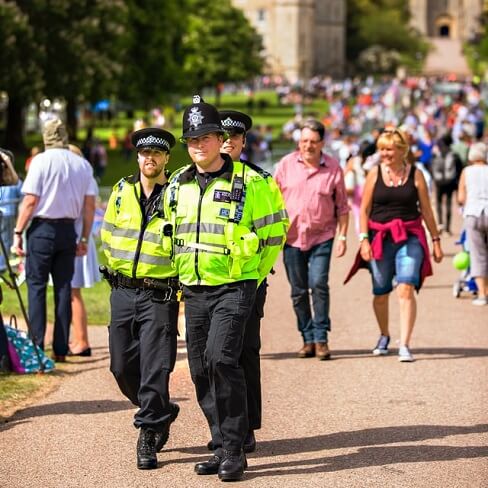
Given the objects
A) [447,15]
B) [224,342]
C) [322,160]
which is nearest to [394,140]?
[322,160]

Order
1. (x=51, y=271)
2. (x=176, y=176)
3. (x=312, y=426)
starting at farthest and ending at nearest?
(x=51, y=271) < (x=312, y=426) < (x=176, y=176)

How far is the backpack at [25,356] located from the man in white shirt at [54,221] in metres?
0.11

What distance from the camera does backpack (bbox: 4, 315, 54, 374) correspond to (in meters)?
11.2

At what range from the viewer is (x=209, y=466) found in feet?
26.3

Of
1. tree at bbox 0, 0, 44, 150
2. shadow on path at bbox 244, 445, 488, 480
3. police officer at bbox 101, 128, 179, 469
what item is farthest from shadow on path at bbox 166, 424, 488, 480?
tree at bbox 0, 0, 44, 150

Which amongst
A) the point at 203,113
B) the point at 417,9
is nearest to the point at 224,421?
the point at 203,113

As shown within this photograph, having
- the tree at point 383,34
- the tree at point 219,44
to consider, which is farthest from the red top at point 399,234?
the tree at point 383,34

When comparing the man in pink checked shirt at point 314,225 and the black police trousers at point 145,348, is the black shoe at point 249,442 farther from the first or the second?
the man in pink checked shirt at point 314,225

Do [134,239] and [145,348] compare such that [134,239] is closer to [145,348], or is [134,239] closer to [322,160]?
[145,348]

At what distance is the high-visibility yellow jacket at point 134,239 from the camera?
8414 mm

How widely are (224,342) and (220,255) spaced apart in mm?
434

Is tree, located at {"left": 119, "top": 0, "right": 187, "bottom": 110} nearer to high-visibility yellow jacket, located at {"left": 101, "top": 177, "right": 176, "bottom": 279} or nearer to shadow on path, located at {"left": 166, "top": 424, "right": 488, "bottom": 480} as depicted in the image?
shadow on path, located at {"left": 166, "top": 424, "right": 488, "bottom": 480}

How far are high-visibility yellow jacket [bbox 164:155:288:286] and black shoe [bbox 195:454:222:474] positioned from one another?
0.90 m

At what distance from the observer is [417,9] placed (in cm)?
18262
